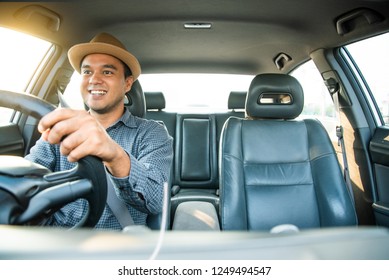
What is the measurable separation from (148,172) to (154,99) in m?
2.09

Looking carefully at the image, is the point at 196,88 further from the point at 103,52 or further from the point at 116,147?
the point at 116,147

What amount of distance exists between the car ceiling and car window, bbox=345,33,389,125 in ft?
0.50

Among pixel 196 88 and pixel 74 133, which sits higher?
pixel 196 88

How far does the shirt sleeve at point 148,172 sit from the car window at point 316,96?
6.07ft

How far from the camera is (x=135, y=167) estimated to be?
959 millimetres

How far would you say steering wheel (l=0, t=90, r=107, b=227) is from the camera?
56 centimetres

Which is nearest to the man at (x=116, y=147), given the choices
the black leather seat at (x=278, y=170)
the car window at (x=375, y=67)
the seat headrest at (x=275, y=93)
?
the black leather seat at (x=278, y=170)

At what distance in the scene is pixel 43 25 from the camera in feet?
7.24

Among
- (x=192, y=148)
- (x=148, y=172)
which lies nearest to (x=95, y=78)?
(x=148, y=172)

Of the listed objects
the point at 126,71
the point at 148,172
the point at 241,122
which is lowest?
the point at 148,172

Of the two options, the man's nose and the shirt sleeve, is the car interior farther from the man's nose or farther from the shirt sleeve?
the man's nose

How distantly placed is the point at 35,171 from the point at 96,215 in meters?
0.15

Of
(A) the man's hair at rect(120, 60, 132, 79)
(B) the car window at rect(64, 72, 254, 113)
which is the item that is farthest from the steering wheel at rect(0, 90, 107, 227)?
(B) the car window at rect(64, 72, 254, 113)
